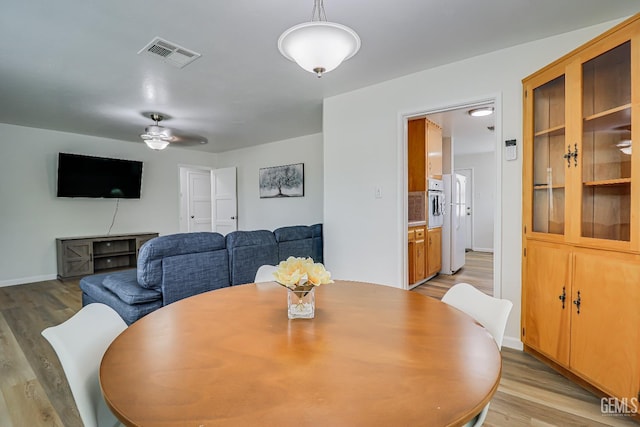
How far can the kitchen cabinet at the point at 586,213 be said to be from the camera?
5.42 feet

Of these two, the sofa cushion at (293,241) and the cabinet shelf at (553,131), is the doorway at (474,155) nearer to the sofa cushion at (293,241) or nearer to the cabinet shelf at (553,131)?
the cabinet shelf at (553,131)

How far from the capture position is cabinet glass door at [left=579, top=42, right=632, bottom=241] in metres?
1.72

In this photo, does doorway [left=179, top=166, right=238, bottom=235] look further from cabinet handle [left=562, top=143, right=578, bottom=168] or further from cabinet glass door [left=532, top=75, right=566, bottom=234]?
cabinet handle [left=562, top=143, right=578, bottom=168]

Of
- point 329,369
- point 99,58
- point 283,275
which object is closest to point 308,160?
point 99,58

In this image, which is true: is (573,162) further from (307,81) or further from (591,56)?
(307,81)

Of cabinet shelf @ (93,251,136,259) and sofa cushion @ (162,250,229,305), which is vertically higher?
sofa cushion @ (162,250,229,305)

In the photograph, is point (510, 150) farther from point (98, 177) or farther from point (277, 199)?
point (98, 177)

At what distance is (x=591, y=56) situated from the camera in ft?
6.10

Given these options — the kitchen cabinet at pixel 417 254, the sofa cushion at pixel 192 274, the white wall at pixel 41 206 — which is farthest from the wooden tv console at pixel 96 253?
the kitchen cabinet at pixel 417 254

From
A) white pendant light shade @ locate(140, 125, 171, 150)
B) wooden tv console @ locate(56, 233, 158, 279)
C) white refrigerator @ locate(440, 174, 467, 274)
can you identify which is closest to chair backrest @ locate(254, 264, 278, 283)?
white pendant light shade @ locate(140, 125, 171, 150)

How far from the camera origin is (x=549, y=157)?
7.27ft

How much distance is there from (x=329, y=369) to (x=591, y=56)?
7.72ft

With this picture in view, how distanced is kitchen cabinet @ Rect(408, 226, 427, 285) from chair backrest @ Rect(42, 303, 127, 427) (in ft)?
11.5

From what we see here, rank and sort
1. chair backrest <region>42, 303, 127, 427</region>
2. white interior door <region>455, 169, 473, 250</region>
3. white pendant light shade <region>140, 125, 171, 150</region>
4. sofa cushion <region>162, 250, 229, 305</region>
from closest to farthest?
chair backrest <region>42, 303, 127, 427</region> < sofa cushion <region>162, 250, 229, 305</region> < white pendant light shade <region>140, 125, 171, 150</region> < white interior door <region>455, 169, 473, 250</region>
